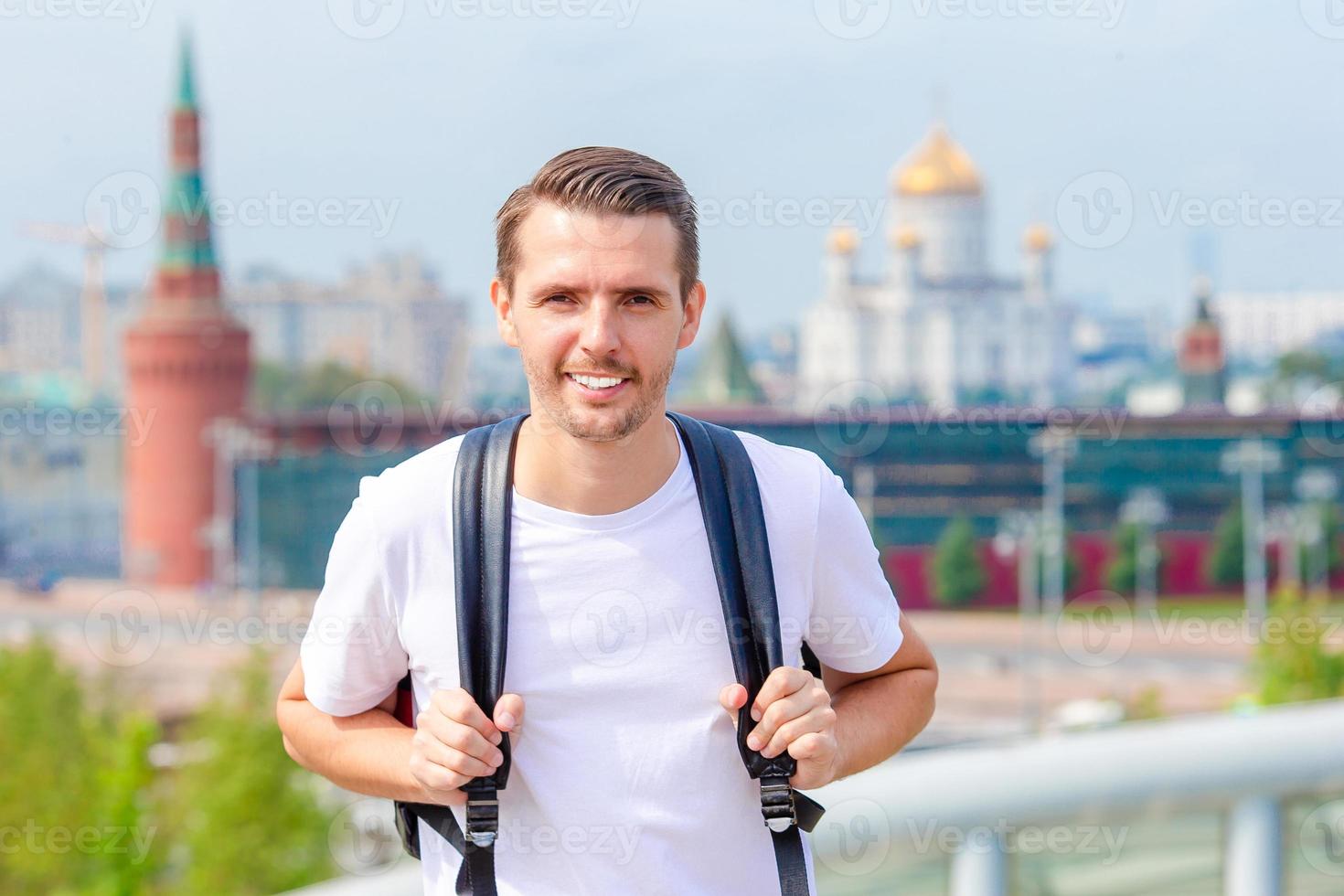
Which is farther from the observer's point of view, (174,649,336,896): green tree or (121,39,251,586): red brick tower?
(121,39,251,586): red brick tower

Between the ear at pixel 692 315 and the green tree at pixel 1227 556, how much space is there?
36.2 metres

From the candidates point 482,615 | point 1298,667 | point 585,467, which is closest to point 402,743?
point 482,615

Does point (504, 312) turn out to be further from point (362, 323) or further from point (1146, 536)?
point (362, 323)

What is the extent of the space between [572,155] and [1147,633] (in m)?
35.4

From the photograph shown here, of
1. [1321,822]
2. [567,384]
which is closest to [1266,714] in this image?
[1321,822]

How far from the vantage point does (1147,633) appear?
35.3 meters

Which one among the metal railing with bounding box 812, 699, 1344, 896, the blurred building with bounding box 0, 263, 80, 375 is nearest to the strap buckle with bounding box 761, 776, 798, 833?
the metal railing with bounding box 812, 699, 1344, 896

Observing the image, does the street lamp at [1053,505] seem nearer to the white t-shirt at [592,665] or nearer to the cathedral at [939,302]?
the cathedral at [939,302]

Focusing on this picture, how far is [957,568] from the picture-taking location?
36.9 m

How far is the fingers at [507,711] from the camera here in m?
1.49

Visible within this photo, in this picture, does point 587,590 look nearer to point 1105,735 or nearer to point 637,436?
point 637,436

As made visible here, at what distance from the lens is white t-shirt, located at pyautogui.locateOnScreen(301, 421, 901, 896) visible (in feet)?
5.07

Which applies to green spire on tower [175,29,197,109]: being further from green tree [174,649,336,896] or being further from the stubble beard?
the stubble beard

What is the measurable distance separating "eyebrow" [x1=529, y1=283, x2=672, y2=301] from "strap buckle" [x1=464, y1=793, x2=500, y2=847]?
0.44 metres
